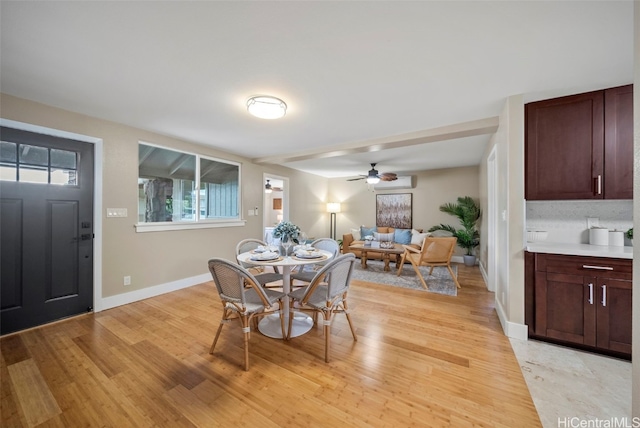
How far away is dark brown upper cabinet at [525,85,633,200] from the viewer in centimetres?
208

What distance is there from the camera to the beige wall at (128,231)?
262 cm

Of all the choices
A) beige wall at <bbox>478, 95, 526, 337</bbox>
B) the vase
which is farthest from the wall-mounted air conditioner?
the vase

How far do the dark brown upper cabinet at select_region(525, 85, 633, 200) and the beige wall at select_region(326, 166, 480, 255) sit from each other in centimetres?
360

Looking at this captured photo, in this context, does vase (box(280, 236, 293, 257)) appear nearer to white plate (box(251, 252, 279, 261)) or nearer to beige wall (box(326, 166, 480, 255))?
white plate (box(251, 252, 279, 261))

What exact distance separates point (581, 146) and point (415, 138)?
1.58 m

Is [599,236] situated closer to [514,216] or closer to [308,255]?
[514,216]

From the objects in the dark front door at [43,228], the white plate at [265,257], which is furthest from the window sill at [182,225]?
the white plate at [265,257]

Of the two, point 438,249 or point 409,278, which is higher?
point 438,249

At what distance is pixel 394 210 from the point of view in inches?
266

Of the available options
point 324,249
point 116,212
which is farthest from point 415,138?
point 116,212

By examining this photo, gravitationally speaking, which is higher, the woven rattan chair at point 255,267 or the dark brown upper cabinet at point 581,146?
the dark brown upper cabinet at point 581,146

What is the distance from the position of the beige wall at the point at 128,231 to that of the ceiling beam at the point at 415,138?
1691 millimetres

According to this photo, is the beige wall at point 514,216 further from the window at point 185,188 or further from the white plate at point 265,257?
the window at point 185,188

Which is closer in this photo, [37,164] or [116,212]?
[37,164]
